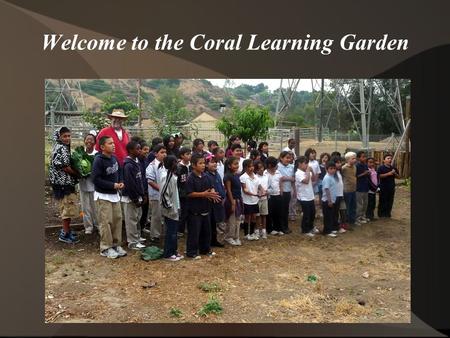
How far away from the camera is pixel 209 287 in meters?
4.02

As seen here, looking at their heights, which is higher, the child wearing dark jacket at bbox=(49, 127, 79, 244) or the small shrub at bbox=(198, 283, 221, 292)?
the child wearing dark jacket at bbox=(49, 127, 79, 244)

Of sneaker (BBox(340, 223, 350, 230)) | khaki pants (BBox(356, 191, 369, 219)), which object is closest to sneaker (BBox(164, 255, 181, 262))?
sneaker (BBox(340, 223, 350, 230))

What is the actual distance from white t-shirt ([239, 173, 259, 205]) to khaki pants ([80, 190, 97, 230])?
5.98 feet

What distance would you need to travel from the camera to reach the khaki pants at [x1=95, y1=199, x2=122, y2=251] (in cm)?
448

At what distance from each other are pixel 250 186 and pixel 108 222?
72.4 inches

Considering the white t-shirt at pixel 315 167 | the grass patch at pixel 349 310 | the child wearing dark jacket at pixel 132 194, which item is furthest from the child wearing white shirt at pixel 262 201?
the grass patch at pixel 349 310

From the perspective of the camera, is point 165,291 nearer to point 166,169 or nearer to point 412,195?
point 166,169

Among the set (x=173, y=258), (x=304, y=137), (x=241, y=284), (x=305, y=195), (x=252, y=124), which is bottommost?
(x=241, y=284)

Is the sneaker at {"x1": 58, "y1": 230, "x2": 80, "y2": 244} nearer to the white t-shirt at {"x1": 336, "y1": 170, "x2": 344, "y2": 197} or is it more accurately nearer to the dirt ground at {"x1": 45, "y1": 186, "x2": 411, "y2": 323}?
→ the dirt ground at {"x1": 45, "y1": 186, "x2": 411, "y2": 323}

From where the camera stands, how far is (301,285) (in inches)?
163

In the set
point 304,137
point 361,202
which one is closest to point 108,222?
point 361,202

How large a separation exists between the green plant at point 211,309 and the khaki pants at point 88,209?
6.28 feet

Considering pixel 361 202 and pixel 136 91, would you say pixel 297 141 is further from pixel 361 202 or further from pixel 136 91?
pixel 136 91

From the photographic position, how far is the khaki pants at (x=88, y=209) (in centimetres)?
498
